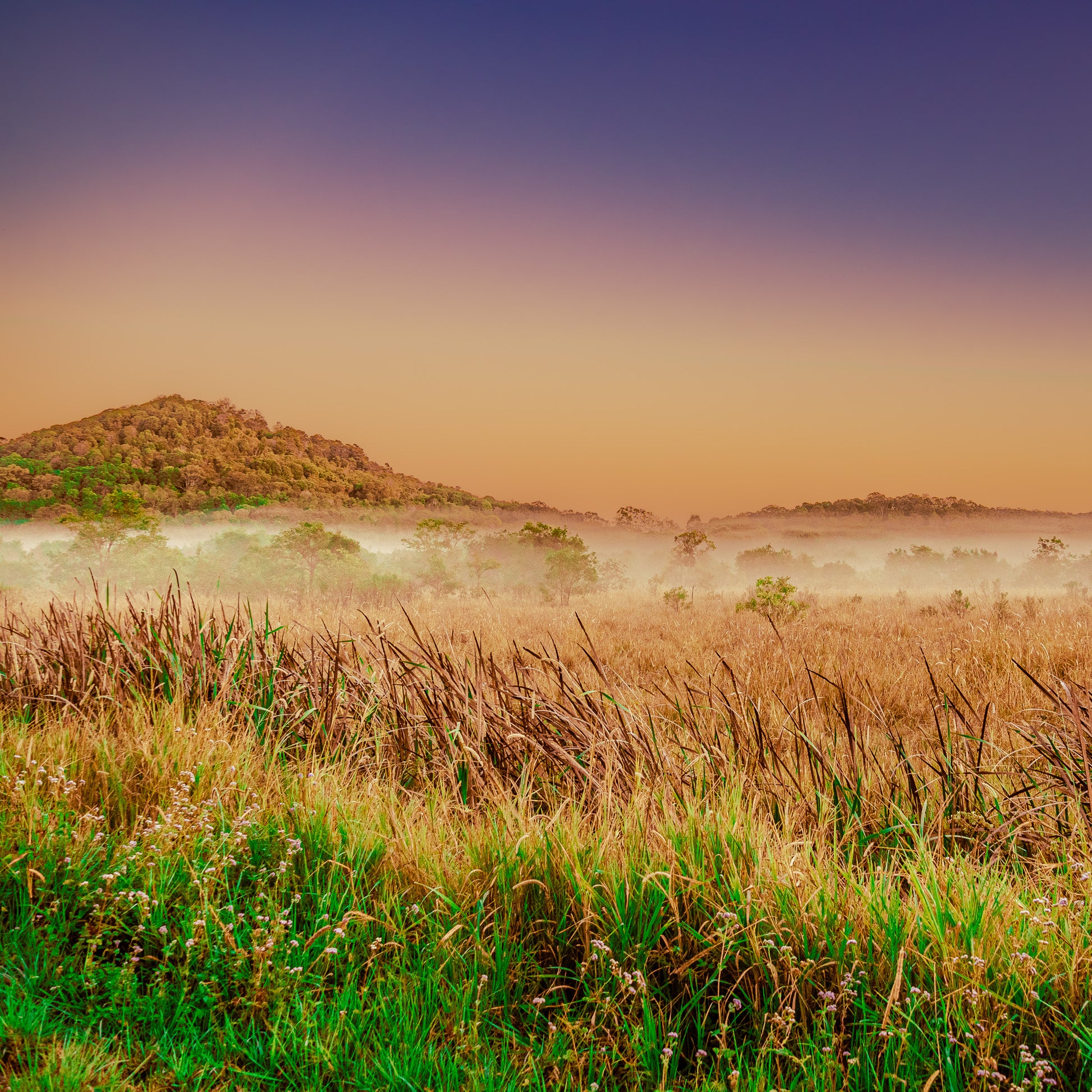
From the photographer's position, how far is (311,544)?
967 inches

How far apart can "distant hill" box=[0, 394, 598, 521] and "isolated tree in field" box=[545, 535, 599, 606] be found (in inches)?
659

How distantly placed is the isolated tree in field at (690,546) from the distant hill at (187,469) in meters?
11.2

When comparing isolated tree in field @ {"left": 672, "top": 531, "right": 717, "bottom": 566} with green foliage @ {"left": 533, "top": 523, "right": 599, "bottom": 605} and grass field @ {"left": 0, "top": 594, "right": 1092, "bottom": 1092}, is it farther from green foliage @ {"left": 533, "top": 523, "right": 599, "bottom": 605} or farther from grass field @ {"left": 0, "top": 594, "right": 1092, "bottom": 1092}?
grass field @ {"left": 0, "top": 594, "right": 1092, "bottom": 1092}

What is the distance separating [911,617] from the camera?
12539 millimetres

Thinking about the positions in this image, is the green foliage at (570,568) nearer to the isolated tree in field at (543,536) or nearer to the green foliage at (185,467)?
the isolated tree in field at (543,536)

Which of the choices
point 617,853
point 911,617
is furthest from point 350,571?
point 617,853

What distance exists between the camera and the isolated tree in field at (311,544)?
78.2 ft

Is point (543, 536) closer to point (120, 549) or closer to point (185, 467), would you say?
point (120, 549)

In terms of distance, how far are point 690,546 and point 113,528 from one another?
24.4 metres

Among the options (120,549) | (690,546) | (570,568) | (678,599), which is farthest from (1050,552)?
(120,549)

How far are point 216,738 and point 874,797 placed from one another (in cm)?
290

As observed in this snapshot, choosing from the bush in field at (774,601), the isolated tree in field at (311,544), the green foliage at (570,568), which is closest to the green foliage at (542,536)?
the green foliage at (570,568)

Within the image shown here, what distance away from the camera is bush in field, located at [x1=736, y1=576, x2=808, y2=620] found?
1242 centimetres

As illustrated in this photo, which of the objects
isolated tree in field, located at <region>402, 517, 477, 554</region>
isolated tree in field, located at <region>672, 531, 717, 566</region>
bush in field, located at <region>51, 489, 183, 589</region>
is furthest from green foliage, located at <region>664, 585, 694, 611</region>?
bush in field, located at <region>51, 489, 183, 589</region>
